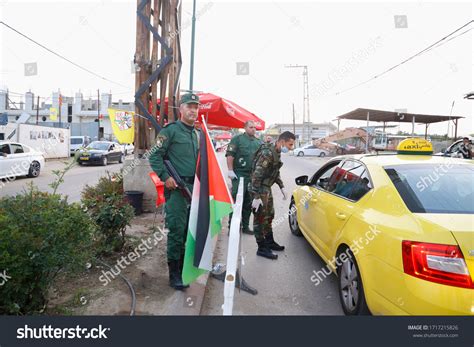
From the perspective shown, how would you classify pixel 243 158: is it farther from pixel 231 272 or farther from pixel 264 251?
pixel 231 272

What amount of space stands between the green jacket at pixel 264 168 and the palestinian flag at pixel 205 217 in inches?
60.8

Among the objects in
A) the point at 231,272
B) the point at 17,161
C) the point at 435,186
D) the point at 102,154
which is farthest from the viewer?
the point at 102,154

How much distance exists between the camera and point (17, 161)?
38.3ft

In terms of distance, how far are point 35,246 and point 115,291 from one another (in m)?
1.15

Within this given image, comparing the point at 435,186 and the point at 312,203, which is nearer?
the point at 435,186

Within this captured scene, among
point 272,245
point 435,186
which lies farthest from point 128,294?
point 435,186

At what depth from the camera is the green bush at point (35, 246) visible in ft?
6.72

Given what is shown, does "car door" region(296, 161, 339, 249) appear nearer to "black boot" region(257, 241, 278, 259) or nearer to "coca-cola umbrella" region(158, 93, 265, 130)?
"black boot" region(257, 241, 278, 259)

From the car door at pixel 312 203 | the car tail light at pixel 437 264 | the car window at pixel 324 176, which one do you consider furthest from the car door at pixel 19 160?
the car tail light at pixel 437 264

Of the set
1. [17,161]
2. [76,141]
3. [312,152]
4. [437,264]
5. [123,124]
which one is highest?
[76,141]

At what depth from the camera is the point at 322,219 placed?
12.3 ft
